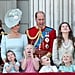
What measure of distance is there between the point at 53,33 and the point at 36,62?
0.65m

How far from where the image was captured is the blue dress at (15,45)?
896cm

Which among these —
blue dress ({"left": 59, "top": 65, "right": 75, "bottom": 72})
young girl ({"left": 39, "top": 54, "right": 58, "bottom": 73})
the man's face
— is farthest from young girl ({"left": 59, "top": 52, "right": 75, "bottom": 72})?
the man's face

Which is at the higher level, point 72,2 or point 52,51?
point 72,2

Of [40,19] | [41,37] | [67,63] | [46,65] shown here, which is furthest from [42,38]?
[67,63]

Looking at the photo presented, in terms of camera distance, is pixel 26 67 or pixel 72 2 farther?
pixel 72 2

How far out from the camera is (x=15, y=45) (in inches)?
352

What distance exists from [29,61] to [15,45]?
0.37m

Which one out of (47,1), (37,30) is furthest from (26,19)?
(37,30)

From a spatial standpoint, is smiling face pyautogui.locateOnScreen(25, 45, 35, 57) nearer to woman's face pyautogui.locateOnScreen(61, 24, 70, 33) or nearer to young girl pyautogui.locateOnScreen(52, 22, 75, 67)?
young girl pyautogui.locateOnScreen(52, 22, 75, 67)

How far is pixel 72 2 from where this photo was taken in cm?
1102

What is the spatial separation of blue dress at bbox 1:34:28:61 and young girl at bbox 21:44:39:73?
20 cm

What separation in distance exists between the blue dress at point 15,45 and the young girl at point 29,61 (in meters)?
0.20

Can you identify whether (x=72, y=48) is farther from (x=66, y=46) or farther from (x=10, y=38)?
(x=10, y=38)

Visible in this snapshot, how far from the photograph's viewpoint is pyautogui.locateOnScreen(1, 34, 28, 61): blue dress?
8961 mm
